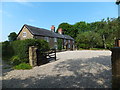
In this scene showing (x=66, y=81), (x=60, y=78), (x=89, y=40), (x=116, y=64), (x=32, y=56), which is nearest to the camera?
(x=116, y=64)

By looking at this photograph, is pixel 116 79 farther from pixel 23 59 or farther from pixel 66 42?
pixel 66 42

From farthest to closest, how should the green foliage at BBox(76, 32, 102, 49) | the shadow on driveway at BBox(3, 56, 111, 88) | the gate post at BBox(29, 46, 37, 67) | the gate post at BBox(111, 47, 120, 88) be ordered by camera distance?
the green foliage at BBox(76, 32, 102, 49), the gate post at BBox(29, 46, 37, 67), the shadow on driveway at BBox(3, 56, 111, 88), the gate post at BBox(111, 47, 120, 88)

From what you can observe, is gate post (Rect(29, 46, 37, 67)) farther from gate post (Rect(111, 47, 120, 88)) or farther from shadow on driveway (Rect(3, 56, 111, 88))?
gate post (Rect(111, 47, 120, 88))

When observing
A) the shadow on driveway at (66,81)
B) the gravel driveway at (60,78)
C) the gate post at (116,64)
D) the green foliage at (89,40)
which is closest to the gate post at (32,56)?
the gravel driveway at (60,78)

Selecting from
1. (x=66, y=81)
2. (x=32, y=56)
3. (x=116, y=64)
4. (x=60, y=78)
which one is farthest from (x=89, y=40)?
(x=116, y=64)

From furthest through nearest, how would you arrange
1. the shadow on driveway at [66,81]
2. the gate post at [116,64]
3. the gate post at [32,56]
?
1. the gate post at [32,56]
2. the shadow on driveway at [66,81]
3. the gate post at [116,64]

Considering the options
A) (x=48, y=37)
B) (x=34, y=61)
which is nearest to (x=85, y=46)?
(x=48, y=37)

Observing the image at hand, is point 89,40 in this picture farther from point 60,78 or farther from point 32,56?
point 60,78

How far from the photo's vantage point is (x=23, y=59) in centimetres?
865

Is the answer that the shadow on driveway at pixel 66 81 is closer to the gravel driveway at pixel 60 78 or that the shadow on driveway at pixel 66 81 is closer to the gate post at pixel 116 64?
the gravel driveway at pixel 60 78

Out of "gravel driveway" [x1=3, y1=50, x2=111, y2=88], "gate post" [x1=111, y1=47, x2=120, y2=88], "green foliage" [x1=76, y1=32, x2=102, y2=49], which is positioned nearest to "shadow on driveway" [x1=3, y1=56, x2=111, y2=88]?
"gravel driveway" [x1=3, y1=50, x2=111, y2=88]

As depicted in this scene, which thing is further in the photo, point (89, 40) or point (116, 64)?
point (89, 40)

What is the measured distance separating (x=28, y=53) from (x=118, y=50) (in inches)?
311

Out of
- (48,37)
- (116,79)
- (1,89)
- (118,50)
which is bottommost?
(1,89)
